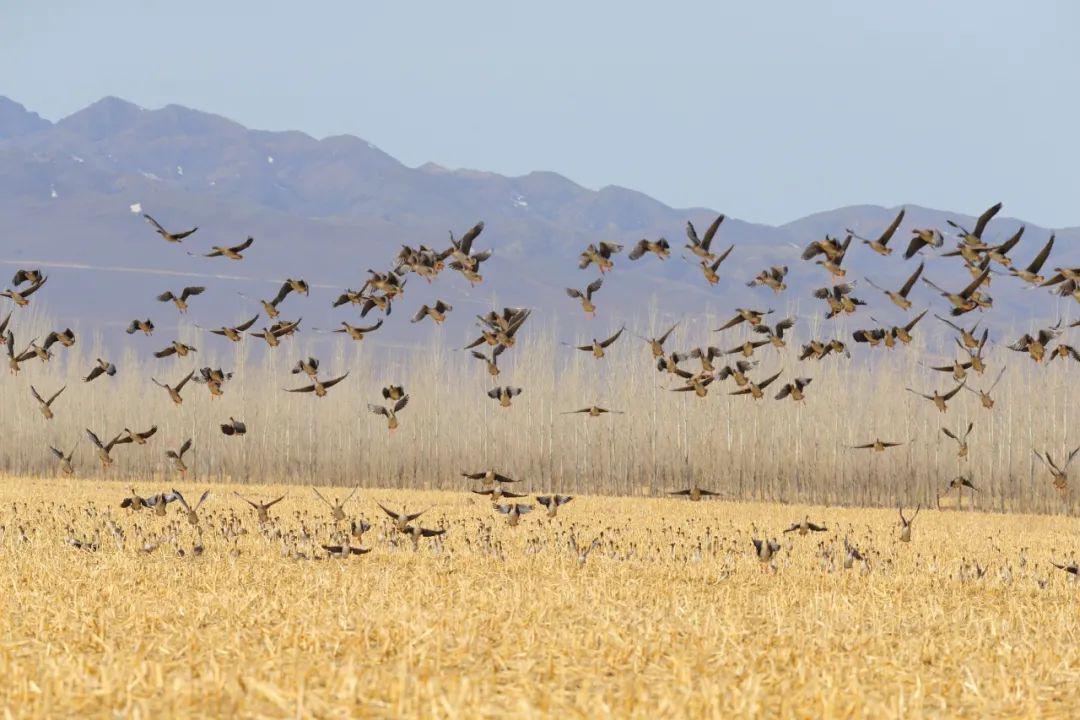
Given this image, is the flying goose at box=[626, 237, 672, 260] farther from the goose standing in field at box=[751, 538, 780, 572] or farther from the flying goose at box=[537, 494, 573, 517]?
the goose standing in field at box=[751, 538, 780, 572]

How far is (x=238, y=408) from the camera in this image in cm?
6575

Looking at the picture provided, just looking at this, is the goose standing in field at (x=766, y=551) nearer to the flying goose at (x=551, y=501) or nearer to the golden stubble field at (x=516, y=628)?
the golden stubble field at (x=516, y=628)

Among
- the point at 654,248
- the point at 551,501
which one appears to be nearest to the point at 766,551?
the point at 654,248

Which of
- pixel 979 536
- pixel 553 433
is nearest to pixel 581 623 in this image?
pixel 979 536

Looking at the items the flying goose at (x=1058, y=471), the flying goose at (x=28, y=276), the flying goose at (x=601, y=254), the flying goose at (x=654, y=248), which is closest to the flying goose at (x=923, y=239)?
the flying goose at (x=654, y=248)

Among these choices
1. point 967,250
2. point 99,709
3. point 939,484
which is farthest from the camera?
point 939,484

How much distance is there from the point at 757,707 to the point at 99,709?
4.17 meters

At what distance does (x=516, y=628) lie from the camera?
1230 cm

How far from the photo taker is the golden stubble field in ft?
29.9

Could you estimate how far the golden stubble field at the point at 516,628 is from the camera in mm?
9109

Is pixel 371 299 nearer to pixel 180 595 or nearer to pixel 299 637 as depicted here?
pixel 180 595

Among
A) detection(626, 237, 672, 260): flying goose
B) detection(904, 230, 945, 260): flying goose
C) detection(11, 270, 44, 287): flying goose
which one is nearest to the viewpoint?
detection(904, 230, 945, 260): flying goose

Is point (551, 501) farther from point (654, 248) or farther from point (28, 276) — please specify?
point (28, 276)

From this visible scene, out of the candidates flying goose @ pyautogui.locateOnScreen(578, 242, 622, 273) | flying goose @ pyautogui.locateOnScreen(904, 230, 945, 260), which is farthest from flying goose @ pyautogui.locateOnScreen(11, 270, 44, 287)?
flying goose @ pyautogui.locateOnScreen(904, 230, 945, 260)
